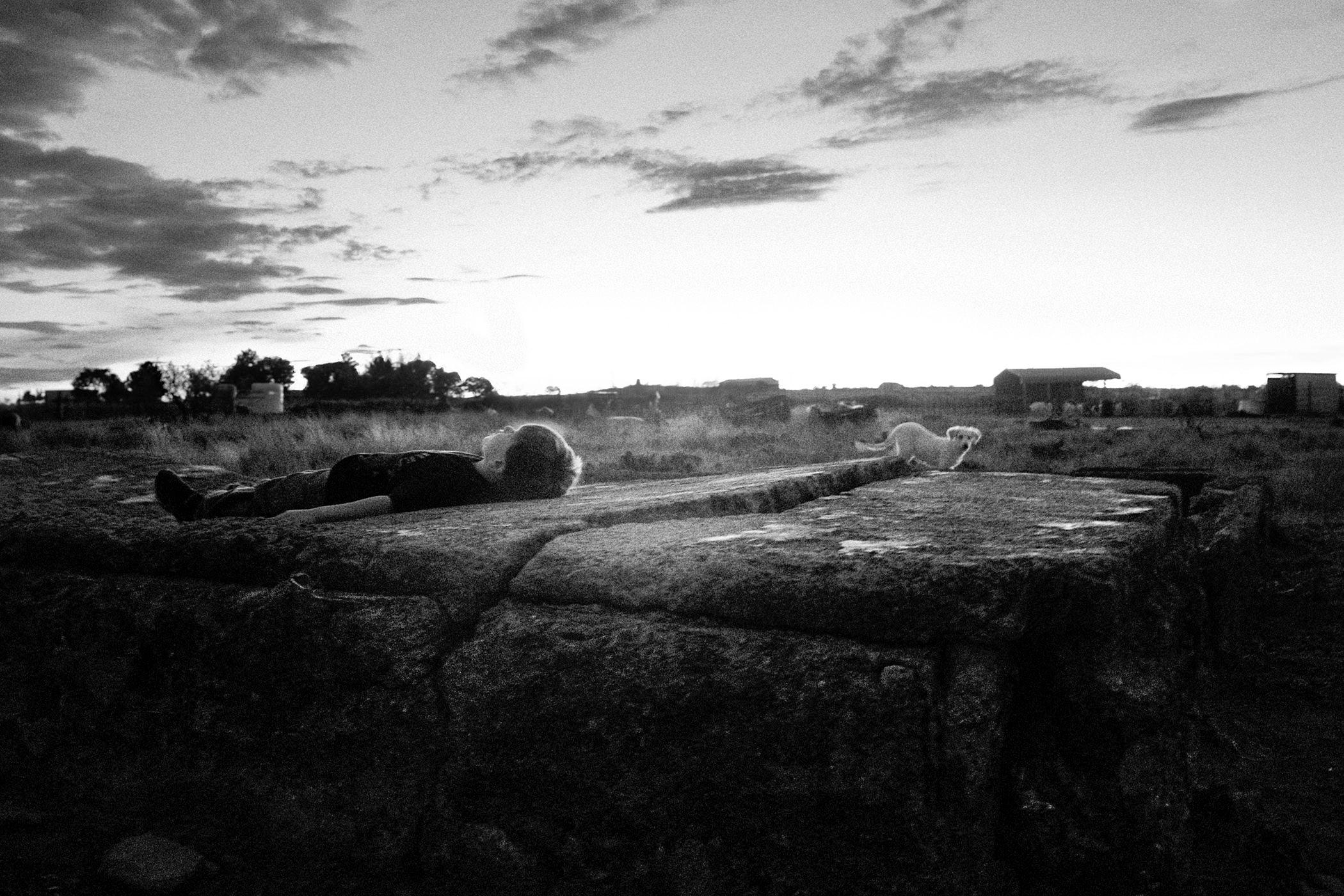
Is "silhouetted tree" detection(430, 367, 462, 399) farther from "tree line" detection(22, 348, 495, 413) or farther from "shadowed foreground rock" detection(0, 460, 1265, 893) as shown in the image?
"shadowed foreground rock" detection(0, 460, 1265, 893)

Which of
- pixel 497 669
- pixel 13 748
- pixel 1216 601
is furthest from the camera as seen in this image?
pixel 1216 601

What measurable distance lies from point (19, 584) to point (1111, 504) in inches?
132

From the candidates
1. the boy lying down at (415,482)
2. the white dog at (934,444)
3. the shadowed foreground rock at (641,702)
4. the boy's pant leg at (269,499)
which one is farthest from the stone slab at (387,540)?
Result: the white dog at (934,444)

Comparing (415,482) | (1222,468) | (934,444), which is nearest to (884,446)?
(934,444)

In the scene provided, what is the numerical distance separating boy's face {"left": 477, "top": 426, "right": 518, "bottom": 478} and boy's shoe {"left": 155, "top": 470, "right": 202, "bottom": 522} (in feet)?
3.74

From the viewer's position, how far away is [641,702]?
167cm

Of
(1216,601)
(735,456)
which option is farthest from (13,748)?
(735,456)

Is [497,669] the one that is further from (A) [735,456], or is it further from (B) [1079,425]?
(B) [1079,425]

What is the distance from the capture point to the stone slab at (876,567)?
1.61 meters

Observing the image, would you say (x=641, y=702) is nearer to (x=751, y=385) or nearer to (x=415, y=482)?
(x=415, y=482)

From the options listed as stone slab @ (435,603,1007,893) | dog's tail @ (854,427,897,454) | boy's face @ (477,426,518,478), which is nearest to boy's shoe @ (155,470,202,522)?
boy's face @ (477,426,518,478)

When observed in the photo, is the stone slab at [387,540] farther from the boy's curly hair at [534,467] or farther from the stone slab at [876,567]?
the boy's curly hair at [534,467]

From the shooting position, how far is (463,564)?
6.66 feet

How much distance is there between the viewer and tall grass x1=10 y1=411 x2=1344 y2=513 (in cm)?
1195
